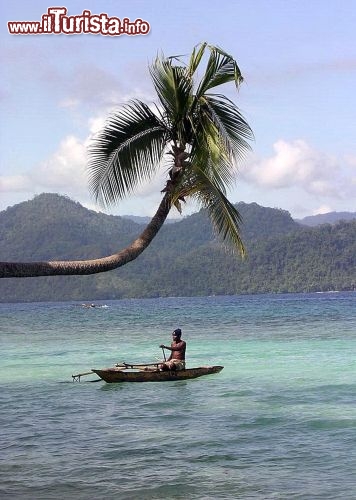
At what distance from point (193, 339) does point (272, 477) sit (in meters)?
34.5

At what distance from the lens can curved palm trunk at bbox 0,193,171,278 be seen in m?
8.21

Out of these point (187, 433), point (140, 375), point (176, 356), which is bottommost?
point (187, 433)

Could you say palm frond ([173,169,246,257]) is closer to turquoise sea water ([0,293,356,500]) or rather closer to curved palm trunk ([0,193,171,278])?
curved palm trunk ([0,193,171,278])

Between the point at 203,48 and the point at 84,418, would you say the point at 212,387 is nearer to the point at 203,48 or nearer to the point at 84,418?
the point at 84,418

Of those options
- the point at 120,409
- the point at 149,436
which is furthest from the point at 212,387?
the point at 149,436

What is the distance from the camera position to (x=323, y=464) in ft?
42.8

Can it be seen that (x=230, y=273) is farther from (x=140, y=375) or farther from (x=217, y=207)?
(x=217, y=207)

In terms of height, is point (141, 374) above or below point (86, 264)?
below

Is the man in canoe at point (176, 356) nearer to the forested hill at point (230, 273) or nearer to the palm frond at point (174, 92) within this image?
the palm frond at point (174, 92)

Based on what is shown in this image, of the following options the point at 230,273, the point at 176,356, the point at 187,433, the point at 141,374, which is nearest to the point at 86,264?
the point at 187,433

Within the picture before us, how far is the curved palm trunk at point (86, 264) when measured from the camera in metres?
8.21

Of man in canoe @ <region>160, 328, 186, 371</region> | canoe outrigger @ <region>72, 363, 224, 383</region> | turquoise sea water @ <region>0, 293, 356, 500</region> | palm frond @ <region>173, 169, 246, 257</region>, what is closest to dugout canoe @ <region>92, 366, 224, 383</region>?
canoe outrigger @ <region>72, 363, 224, 383</region>

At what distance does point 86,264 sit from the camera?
8930 mm

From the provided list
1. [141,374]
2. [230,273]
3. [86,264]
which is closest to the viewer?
[86,264]
